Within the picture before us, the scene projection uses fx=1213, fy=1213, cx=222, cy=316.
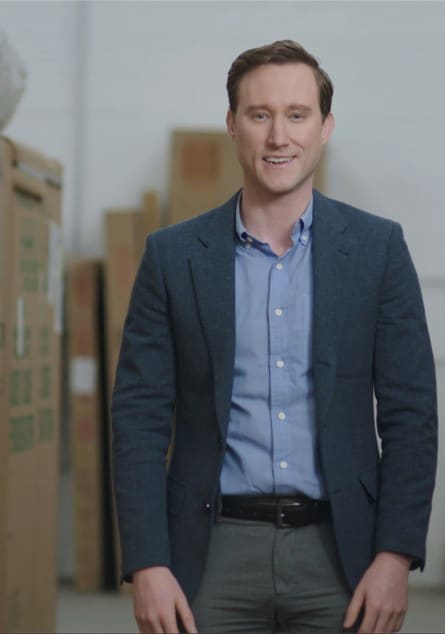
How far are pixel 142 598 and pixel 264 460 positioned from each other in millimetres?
237

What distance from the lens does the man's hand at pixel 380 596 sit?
153cm

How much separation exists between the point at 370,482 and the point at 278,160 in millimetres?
441

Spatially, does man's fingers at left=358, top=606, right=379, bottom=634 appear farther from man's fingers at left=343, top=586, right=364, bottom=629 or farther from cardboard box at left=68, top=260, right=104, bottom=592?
cardboard box at left=68, top=260, right=104, bottom=592

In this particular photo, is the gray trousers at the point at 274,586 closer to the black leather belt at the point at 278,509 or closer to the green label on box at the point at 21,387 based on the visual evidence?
the black leather belt at the point at 278,509

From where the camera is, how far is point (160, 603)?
155 cm

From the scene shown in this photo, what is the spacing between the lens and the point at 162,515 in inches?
63.2

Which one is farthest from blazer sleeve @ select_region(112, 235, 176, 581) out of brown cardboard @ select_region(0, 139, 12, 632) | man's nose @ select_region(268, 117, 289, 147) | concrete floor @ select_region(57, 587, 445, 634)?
concrete floor @ select_region(57, 587, 445, 634)

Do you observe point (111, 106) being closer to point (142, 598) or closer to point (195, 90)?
point (195, 90)

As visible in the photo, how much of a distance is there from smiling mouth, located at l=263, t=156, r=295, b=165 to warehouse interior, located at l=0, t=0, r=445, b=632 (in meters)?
2.75

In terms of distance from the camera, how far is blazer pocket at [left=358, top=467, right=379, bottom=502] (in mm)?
1590

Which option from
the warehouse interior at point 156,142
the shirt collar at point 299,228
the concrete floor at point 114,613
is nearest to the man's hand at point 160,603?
the shirt collar at point 299,228

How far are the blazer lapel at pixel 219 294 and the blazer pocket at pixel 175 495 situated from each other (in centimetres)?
11

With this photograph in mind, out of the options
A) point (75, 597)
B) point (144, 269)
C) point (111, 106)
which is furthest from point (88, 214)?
point (144, 269)

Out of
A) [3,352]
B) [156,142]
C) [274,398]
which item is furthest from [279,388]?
[156,142]
